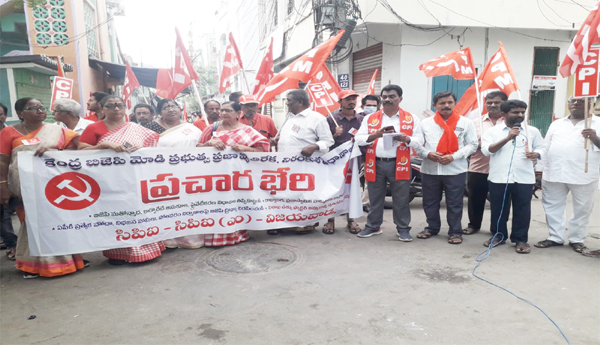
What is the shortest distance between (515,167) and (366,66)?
8.47 m

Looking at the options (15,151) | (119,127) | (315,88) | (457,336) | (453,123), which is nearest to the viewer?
(457,336)

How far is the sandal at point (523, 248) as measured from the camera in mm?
4477

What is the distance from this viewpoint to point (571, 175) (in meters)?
4.46

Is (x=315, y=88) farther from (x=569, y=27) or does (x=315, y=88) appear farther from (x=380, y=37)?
(x=569, y=27)

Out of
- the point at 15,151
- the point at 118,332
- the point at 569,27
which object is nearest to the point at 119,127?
the point at 15,151

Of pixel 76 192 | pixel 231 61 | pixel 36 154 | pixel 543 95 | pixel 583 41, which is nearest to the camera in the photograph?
pixel 36 154

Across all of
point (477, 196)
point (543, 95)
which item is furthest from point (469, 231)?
point (543, 95)

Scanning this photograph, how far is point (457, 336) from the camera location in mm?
2756

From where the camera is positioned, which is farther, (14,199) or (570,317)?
(14,199)

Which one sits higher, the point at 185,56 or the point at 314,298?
the point at 185,56

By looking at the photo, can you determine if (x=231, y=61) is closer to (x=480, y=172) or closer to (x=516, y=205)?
(x=480, y=172)

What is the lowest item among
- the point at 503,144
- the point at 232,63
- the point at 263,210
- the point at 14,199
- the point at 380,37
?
the point at 263,210

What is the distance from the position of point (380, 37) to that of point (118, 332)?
34.2 feet

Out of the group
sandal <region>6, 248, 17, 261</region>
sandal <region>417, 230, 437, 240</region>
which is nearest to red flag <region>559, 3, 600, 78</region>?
sandal <region>417, 230, 437, 240</region>
